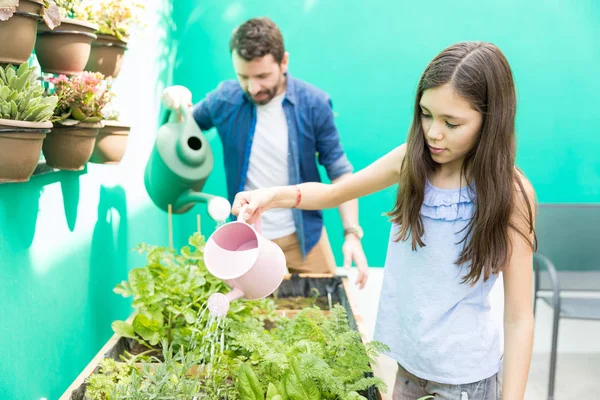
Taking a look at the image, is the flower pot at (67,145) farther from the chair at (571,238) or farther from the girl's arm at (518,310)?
the chair at (571,238)

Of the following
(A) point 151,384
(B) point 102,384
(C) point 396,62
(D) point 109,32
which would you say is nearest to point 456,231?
(A) point 151,384

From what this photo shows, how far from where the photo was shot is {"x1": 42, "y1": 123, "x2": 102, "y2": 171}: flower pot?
138cm

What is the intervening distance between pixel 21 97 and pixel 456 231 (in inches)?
33.2

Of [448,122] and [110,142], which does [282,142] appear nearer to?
[110,142]

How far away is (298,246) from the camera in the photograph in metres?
2.37

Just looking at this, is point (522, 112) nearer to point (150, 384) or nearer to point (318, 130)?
point (318, 130)

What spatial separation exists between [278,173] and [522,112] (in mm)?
1903

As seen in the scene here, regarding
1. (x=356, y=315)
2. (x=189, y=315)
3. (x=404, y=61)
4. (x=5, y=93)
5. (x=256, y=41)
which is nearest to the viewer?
(x=5, y=93)

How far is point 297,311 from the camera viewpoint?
6.71 feet

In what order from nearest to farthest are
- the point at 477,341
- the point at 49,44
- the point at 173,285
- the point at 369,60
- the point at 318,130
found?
1. the point at 477,341
2. the point at 49,44
3. the point at 173,285
4. the point at 318,130
5. the point at 369,60

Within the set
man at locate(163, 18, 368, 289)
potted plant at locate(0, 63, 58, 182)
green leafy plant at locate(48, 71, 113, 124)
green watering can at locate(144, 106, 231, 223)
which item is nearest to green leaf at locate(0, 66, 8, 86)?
potted plant at locate(0, 63, 58, 182)

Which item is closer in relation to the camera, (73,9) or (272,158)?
(73,9)

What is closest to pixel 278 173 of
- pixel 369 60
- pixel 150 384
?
pixel 150 384

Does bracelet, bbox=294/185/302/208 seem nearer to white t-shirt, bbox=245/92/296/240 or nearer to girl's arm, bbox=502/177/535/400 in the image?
girl's arm, bbox=502/177/535/400
